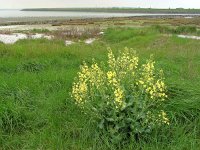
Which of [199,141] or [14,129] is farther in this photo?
[14,129]

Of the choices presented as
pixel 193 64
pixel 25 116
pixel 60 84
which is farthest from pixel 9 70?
pixel 193 64

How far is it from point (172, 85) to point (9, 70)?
4.49 m

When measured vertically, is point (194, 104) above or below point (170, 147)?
above

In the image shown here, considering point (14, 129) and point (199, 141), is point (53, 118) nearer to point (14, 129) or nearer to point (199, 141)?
point (14, 129)

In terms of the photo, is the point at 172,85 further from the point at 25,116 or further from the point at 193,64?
the point at 193,64

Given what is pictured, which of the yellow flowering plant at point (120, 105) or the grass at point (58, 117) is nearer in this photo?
the yellow flowering plant at point (120, 105)

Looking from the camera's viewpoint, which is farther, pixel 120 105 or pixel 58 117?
pixel 58 117

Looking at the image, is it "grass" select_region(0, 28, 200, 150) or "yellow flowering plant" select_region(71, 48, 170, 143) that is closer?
"yellow flowering plant" select_region(71, 48, 170, 143)

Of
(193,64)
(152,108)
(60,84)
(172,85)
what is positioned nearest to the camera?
(152,108)

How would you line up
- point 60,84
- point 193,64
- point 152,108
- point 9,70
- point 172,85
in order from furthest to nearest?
point 193,64 → point 9,70 → point 60,84 → point 172,85 → point 152,108

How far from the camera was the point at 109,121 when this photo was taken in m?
5.25

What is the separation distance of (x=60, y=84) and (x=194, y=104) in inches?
123

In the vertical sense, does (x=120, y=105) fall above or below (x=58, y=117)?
above

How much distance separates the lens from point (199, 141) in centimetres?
538
